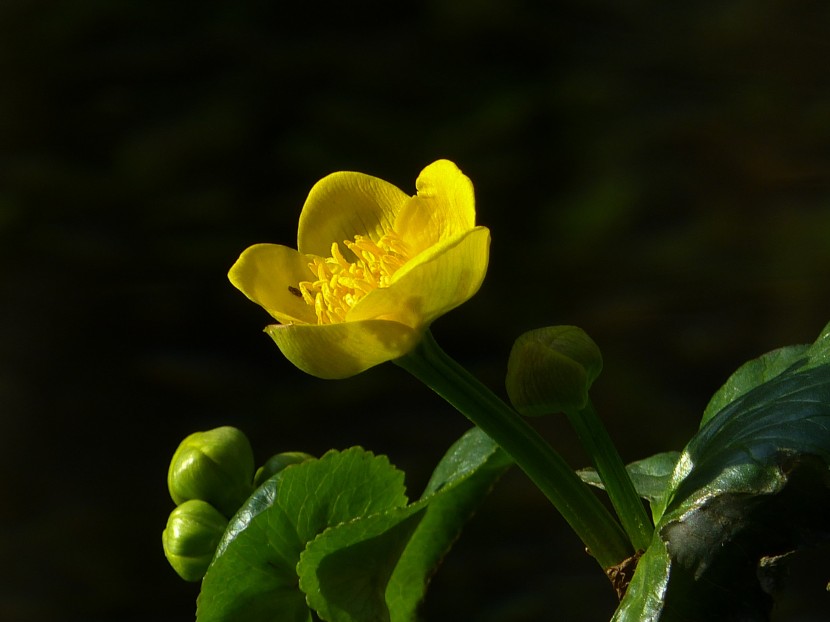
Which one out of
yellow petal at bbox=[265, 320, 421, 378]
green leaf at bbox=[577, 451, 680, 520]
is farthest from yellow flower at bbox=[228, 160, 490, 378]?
green leaf at bbox=[577, 451, 680, 520]

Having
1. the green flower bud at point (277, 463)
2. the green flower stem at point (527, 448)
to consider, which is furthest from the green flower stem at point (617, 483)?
the green flower bud at point (277, 463)

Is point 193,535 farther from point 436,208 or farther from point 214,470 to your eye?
point 436,208

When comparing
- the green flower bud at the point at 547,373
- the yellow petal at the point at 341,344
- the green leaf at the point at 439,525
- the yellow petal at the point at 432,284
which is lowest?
the green leaf at the point at 439,525

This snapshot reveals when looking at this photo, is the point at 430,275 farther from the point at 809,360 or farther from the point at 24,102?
the point at 24,102

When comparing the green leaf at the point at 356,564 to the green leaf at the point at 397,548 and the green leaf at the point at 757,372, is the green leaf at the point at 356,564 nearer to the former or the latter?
the green leaf at the point at 397,548

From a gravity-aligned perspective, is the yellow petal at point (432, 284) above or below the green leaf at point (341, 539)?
above

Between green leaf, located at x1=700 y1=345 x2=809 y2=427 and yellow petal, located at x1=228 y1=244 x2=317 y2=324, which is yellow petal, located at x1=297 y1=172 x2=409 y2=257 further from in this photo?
green leaf, located at x1=700 y1=345 x2=809 y2=427
